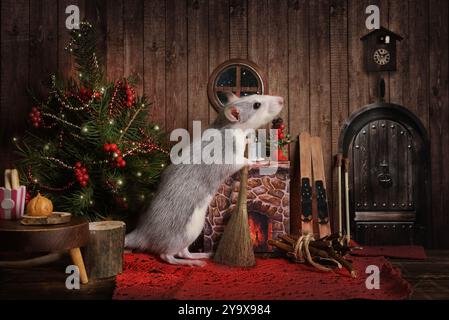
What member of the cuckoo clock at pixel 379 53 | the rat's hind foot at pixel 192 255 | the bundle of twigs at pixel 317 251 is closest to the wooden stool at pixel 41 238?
the rat's hind foot at pixel 192 255

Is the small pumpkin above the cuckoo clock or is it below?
below

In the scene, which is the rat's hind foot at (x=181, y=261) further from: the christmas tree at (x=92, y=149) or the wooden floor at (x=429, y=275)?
the wooden floor at (x=429, y=275)

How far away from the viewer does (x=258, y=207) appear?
3.05 meters

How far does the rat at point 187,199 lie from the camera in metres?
2.82

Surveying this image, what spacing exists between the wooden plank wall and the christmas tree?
0.35 meters

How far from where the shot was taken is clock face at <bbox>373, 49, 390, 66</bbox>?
3.52 m

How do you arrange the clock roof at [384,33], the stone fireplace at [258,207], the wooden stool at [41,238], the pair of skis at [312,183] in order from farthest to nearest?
the clock roof at [384,33] < the pair of skis at [312,183] < the stone fireplace at [258,207] < the wooden stool at [41,238]

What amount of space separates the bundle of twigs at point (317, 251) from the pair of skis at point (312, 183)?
0.25 metres

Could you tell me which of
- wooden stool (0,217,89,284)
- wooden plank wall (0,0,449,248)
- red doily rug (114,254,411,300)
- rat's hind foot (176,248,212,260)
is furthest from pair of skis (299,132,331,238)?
wooden stool (0,217,89,284)

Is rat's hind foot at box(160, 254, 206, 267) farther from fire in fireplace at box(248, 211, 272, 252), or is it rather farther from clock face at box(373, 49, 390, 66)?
clock face at box(373, 49, 390, 66)

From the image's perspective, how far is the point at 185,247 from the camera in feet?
9.48

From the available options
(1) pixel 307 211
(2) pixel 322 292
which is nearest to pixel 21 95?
(1) pixel 307 211

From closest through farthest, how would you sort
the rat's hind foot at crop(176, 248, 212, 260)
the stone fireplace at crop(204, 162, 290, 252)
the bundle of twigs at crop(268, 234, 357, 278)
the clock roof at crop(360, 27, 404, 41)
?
the bundle of twigs at crop(268, 234, 357, 278) → the rat's hind foot at crop(176, 248, 212, 260) → the stone fireplace at crop(204, 162, 290, 252) → the clock roof at crop(360, 27, 404, 41)
